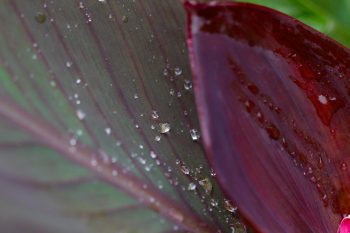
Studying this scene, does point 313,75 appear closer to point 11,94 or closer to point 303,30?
point 303,30

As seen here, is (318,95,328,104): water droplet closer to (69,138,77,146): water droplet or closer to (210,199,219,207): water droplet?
(210,199,219,207): water droplet

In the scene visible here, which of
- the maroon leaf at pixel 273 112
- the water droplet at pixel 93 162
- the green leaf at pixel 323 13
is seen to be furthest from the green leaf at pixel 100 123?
the green leaf at pixel 323 13

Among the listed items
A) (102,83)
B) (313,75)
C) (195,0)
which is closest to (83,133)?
(102,83)

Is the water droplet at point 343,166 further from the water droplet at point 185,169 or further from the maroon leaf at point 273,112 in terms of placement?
the water droplet at point 185,169

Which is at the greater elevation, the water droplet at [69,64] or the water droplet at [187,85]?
the water droplet at [187,85]

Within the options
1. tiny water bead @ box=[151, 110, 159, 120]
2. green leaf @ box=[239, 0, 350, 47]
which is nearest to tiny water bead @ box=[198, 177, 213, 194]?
tiny water bead @ box=[151, 110, 159, 120]

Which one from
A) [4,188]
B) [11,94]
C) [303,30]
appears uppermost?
[303,30]

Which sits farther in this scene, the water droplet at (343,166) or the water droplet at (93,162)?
the water droplet at (343,166)
